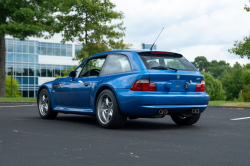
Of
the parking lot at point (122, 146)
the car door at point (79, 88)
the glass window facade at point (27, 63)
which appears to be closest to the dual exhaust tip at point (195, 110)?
the parking lot at point (122, 146)

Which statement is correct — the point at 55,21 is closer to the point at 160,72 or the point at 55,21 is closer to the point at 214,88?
the point at 160,72

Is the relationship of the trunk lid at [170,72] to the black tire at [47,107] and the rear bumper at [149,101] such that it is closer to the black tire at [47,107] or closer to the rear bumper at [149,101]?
the rear bumper at [149,101]

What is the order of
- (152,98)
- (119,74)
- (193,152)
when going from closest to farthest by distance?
1. (193,152)
2. (152,98)
3. (119,74)

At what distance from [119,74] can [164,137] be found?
1.80m

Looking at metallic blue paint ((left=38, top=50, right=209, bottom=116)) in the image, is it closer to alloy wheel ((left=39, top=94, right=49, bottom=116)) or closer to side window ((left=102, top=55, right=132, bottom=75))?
side window ((left=102, top=55, right=132, bottom=75))

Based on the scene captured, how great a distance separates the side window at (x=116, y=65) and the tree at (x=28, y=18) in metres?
16.5

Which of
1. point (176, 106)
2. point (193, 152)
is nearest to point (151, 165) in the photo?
point (193, 152)

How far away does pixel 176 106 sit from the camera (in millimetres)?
7309

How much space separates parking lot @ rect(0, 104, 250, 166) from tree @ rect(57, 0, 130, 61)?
1851 centimetres

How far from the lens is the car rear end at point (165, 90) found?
7.09 m

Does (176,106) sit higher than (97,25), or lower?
lower

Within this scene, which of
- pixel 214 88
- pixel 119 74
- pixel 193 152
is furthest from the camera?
pixel 214 88

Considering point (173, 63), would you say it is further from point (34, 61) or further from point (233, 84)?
point (233, 84)

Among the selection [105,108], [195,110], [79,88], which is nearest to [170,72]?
[195,110]
